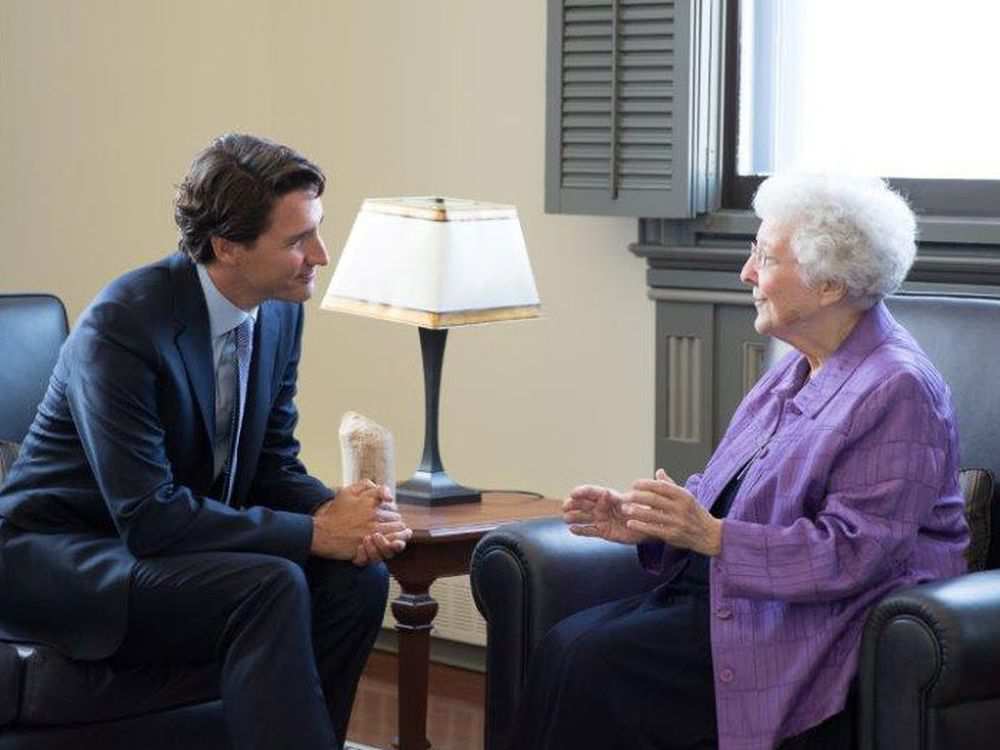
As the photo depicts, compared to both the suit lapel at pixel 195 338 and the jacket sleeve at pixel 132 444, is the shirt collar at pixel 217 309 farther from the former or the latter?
the jacket sleeve at pixel 132 444

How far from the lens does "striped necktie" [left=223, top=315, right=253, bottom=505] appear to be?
9.72 feet

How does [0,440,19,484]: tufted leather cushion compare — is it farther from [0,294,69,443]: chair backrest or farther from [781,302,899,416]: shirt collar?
[781,302,899,416]: shirt collar

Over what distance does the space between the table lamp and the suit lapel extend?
49 centimetres

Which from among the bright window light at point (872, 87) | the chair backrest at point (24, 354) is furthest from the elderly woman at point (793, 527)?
the chair backrest at point (24, 354)

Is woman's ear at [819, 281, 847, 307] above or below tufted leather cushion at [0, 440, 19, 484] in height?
above

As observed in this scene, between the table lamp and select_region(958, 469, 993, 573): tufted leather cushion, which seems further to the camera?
the table lamp

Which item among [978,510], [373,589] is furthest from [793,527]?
[373,589]

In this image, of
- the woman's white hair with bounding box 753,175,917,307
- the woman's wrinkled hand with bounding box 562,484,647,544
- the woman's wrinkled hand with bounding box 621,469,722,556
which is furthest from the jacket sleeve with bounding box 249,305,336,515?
the woman's white hair with bounding box 753,175,917,307

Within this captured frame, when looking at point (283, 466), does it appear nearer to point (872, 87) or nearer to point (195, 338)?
point (195, 338)

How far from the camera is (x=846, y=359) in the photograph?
270cm

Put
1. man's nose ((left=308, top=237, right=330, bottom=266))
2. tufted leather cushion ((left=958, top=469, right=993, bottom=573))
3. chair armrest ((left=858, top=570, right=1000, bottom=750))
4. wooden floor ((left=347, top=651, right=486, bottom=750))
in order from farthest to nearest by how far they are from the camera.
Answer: wooden floor ((left=347, top=651, right=486, bottom=750))
man's nose ((left=308, top=237, right=330, bottom=266))
tufted leather cushion ((left=958, top=469, right=993, bottom=573))
chair armrest ((left=858, top=570, right=1000, bottom=750))

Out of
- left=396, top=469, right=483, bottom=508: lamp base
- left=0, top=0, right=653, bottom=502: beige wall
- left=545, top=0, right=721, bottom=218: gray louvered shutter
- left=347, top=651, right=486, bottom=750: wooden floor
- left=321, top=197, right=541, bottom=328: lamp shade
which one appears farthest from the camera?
left=0, top=0, right=653, bottom=502: beige wall

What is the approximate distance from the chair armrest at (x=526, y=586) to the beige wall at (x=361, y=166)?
35.8 inches

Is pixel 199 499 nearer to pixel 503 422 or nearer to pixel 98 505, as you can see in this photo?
pixel 98 505
